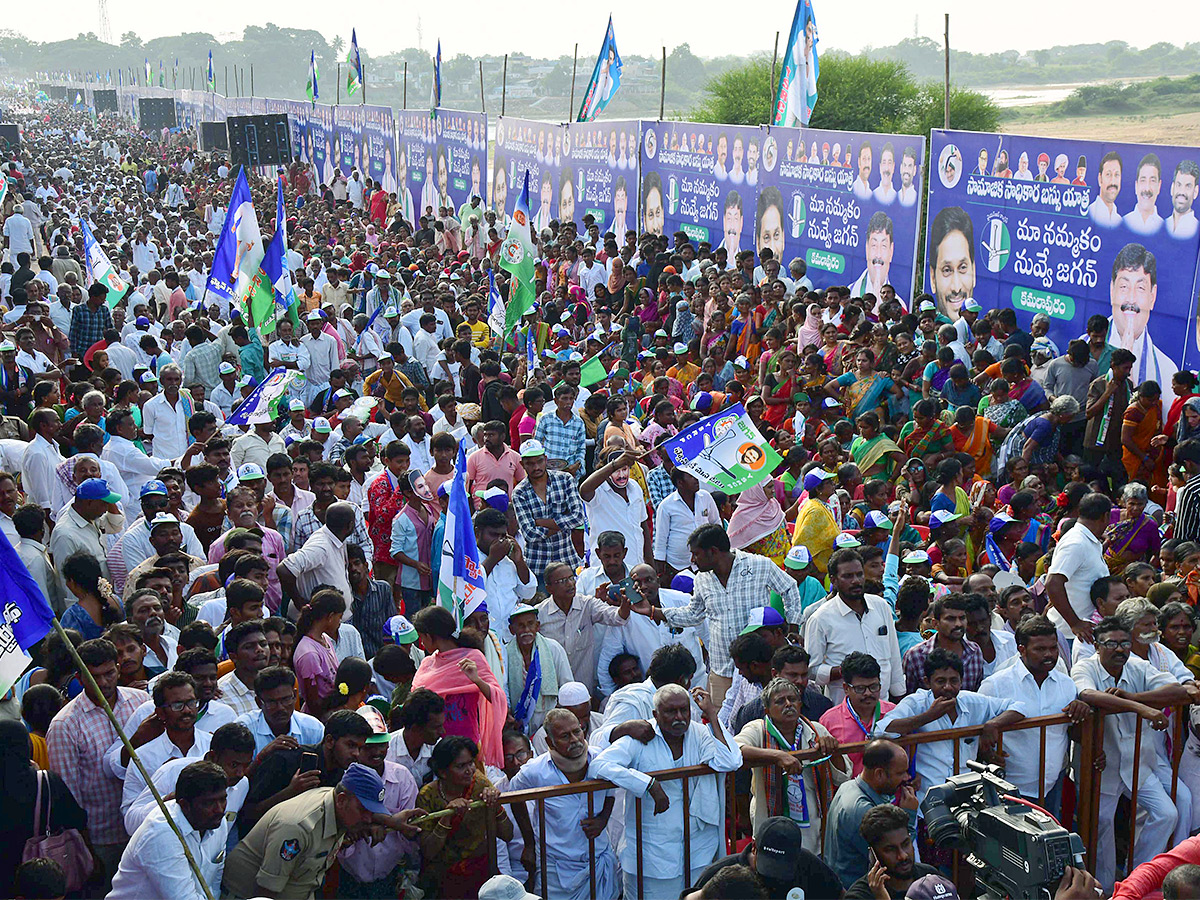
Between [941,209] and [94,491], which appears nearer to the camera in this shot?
[94,491]

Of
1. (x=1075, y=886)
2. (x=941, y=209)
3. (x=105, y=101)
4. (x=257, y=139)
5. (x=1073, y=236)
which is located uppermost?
(x=105, y=101)

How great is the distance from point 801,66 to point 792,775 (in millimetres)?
14613

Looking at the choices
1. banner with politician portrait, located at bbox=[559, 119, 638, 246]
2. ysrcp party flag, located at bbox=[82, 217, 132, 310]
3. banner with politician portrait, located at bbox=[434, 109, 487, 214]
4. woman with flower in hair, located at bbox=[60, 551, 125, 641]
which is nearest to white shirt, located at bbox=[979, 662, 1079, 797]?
woman with flower in hair, located at bbox=[60, 551, 125, 641]

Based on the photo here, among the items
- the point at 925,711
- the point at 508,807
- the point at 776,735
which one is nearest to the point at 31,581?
the point at 508,807

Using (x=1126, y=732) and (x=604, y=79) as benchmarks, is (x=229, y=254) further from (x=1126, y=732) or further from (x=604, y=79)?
(x=604, y=79)

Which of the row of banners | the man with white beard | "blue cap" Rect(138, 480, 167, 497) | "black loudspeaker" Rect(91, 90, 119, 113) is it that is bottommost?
the man with white beard

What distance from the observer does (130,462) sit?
8.55m

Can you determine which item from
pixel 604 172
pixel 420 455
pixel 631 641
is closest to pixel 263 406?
pixel 420 455

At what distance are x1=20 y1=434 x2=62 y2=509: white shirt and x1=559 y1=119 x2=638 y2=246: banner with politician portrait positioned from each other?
1317 cm

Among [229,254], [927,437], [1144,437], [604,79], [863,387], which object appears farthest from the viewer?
[604,79]

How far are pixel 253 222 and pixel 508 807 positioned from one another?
8927 millimetres

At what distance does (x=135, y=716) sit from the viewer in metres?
5.04

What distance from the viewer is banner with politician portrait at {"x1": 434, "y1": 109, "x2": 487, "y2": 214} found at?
2756cm

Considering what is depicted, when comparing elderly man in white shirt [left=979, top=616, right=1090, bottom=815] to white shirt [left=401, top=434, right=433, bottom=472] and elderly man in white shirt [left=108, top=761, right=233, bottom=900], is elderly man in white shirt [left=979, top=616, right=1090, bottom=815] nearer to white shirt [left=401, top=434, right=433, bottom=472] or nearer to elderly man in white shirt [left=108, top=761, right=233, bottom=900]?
elderly man in white shirt [left=108, top=761, right=233, bottom=900]
